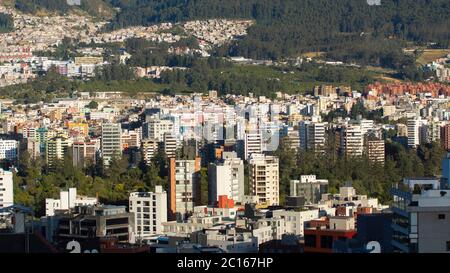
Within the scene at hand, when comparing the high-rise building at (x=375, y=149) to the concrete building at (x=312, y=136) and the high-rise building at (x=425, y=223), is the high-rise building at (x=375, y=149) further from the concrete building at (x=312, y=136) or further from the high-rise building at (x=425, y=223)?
the high-rise building at (x=425, y=223)

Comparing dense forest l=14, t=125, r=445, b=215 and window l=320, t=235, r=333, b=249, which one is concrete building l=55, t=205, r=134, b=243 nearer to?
window l=320, t=235, r=333, b=249

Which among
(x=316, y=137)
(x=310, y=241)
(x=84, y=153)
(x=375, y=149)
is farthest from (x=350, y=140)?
(x=310, y=241)

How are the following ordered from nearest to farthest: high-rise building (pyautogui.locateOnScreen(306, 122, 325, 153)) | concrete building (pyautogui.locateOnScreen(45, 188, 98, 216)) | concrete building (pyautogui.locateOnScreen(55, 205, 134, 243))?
concrete building (pyautogui.locateOnScreen(55, 205, 134, 243))
concrete building (pyautogui.locateOnScreen(45, 188, 98, 216))
high-rise building (pyautogui.locateOnScreen(306, 122, 325, 153))

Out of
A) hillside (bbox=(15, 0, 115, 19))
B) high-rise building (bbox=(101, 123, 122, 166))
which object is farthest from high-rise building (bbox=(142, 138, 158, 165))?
hillside (bbox=(15, 0, 115, 19))

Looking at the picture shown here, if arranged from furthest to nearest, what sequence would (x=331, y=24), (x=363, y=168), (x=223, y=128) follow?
(x=331, y=24)
(x=223, y=128)
(x=363, y=168)

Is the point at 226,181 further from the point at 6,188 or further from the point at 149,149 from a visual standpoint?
the point at 149,149

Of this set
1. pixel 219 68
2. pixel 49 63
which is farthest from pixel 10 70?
pixel 219 68

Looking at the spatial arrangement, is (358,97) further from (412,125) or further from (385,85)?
(412,125)
